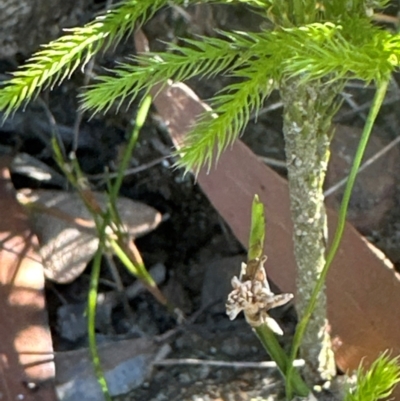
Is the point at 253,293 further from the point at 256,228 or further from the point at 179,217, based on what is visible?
the point at 179,217

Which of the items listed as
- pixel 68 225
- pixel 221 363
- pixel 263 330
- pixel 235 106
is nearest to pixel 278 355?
pixel 263 330

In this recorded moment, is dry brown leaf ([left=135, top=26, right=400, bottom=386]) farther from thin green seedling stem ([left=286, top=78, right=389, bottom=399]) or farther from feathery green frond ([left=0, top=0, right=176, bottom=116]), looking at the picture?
feathery green frond ([left=0, top=0, right=176, bottom=116])

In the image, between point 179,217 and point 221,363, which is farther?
point 179,217

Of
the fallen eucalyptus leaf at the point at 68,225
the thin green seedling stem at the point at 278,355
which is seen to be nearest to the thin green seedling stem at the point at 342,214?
the thin green seedling stem at the point at 278,355

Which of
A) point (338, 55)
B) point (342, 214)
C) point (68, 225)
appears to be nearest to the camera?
point (338, 55)

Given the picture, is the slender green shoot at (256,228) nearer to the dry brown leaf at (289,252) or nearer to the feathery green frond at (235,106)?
the feathery green frond at (235,106)

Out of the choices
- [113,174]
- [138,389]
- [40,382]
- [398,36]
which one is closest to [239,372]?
[138,389]
